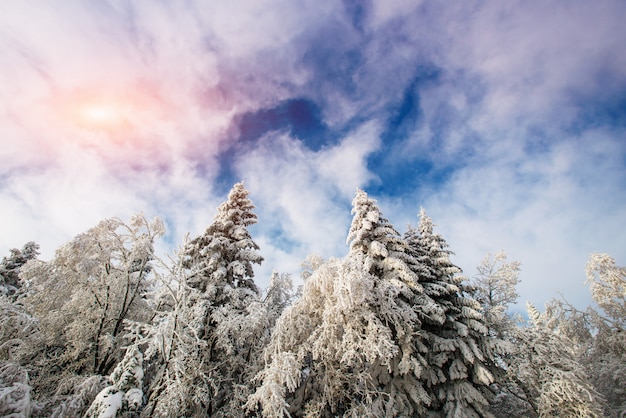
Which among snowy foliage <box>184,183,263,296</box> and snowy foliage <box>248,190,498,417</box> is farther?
snowy foliage <box>184,183,263,296</box>

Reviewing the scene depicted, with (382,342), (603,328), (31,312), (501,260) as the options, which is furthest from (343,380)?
(603,328)

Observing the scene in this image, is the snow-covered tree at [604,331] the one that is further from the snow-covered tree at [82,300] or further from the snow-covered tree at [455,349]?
the snow-covered tree at [82,300]

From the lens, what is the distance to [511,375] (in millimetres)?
13555

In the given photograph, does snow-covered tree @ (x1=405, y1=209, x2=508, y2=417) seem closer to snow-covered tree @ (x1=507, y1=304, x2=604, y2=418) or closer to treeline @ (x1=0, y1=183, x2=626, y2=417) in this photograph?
treeline @ (x1=0, y1=183, x2=626, y2=417)

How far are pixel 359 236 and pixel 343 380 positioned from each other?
21.3 feet

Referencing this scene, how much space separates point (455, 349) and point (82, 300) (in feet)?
54.5

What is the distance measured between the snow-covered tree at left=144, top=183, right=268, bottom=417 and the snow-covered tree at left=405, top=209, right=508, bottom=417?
8394 mm

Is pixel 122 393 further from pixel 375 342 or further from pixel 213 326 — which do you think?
pixel 375 342

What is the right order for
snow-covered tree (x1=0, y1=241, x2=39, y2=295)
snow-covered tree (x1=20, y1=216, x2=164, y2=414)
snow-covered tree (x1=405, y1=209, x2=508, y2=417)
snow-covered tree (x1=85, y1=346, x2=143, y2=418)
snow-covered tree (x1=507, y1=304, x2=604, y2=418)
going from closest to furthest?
snow-covered tree (x1=85, y1=346, x2=143, y2=418) → snow-covered tree (x1=20, y1=216, x2=164, y2=414) → snow-covered tree (x1=507, y1=304, x2=604, y2=418) → snow-covered tree (x1=405, y1=209, x2=508, y2=417) → snow-covered tree (x1=0, y1=241, x2=39, y2=295)

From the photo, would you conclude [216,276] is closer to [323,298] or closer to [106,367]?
[323,298]

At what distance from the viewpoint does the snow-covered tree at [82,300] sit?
1033 cm

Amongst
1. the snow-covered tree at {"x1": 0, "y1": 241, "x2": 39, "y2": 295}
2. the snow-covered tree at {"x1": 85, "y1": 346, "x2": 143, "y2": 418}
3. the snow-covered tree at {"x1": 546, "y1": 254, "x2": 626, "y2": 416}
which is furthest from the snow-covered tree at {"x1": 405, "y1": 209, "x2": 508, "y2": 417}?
the snow-covered tree at {"x1": 0, "y1": 241, "x2": 39, "y2": 295}

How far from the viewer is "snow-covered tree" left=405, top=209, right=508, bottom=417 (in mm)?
12625

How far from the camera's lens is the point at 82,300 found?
11438 mm
